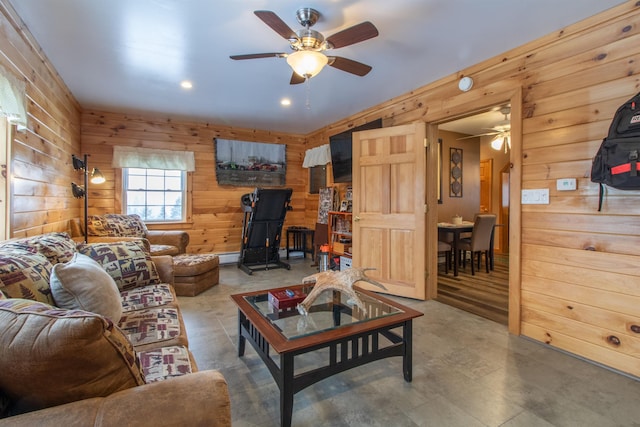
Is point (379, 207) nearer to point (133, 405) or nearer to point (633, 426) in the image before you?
point (633, 426)

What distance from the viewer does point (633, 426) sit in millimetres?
1598

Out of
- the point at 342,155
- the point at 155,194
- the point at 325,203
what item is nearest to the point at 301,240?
the point at 325,203

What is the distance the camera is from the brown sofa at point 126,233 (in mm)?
3796

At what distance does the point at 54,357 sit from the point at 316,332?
1.18 metres

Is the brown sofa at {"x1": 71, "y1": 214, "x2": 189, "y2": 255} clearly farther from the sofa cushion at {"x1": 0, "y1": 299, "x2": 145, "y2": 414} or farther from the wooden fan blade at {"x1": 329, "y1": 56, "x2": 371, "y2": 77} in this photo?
the sofa cushion at {"x1": 0, "y1": 299, "x2": 145, "y2": 414}

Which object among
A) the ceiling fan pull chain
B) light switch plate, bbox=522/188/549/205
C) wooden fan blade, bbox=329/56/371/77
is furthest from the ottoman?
light switch plate, bbox=522/188/549/205

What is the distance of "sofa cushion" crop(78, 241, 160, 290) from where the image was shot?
231 cm

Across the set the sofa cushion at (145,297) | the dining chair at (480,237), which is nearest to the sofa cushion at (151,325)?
the sofa cushion at (145,297)

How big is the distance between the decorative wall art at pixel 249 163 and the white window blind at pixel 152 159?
0.50 m

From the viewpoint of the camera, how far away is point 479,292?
12.6 ft

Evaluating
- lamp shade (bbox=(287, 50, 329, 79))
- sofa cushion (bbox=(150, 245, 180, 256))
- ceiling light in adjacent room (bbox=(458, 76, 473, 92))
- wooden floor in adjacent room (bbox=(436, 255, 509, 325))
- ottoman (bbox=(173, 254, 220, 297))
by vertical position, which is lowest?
wooden floor in adjacent room (bbox=(436, 255, 509, 325))

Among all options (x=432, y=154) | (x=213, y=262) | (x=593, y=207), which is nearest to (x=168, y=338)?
(x=213, y=262)

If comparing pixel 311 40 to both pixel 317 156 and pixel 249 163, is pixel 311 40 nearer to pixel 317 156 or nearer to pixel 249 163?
pixel 317 156

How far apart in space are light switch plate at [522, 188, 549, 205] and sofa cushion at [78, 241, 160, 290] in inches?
122
